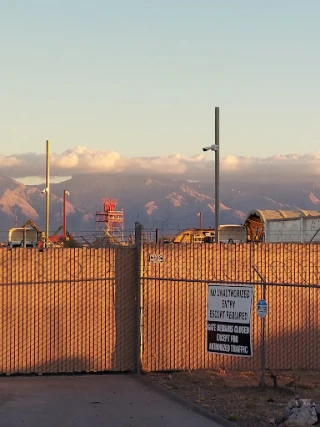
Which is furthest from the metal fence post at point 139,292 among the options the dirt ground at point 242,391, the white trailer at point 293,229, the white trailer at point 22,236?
the white trailer at point 22,236

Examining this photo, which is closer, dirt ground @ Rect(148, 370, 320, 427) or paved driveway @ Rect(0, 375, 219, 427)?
paved driveway @ Rect(0, 375, 219, 427)

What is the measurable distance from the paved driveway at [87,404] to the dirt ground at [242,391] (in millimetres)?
424

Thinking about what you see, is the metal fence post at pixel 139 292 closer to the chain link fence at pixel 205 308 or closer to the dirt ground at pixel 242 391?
the chain link fence at pixel 205 308

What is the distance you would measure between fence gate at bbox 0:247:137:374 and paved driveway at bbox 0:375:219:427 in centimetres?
40

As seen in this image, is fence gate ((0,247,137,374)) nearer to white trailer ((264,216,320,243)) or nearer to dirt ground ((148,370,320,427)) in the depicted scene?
dirt ground ((148,370,320,427))

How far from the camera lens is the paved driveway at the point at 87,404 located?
11234mm

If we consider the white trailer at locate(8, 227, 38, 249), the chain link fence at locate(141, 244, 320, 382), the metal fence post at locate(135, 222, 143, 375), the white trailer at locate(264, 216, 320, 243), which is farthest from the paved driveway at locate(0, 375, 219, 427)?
the white trailer at locate(8, 227, 38, 249)

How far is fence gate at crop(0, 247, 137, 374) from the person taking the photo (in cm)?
1505

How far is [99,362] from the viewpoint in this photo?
599 inches

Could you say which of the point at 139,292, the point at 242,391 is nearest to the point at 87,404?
the point at 242,391

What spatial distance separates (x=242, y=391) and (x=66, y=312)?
13.0 ft

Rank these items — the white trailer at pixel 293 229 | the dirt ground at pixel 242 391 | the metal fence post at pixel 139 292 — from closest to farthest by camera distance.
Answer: the dirt ground at pixel 242 391 < the metal fence post at pixel 139 292 < the white trailer at pixel 293 229

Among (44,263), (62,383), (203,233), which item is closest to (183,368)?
(62,383)

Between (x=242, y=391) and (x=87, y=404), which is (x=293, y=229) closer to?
(x=242, y=391)
